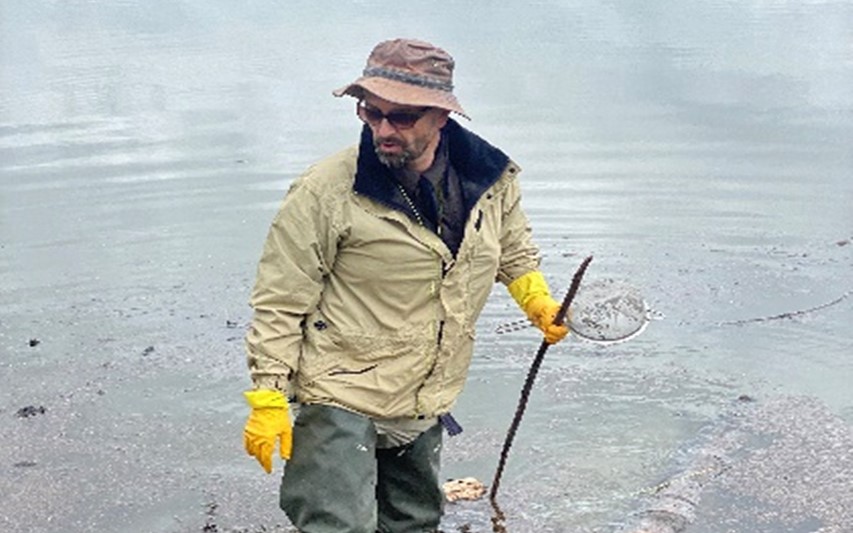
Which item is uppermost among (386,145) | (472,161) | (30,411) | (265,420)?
(386,145)

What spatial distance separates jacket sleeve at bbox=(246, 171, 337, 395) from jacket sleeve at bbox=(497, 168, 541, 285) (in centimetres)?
71

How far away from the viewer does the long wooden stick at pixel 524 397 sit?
4.20 m

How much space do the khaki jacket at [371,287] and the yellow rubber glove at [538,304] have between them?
0.92ft

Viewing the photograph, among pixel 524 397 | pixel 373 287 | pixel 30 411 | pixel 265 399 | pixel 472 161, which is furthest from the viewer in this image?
pixel 30 411

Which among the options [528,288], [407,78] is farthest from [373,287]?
[528,288]

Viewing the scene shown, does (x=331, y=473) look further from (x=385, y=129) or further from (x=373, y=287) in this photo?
(x=385, y=129)

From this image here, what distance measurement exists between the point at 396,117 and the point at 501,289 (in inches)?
192

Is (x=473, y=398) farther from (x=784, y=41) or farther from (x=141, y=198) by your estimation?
(x=784, y=41)

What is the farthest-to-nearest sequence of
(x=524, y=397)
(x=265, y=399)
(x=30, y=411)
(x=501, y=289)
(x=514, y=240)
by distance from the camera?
(x=501, y=289), (x=30, y=411), (x=524, y=397), (x=514, y=240), (x=265, y=399)

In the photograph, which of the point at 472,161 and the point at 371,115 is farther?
the point at 472,161

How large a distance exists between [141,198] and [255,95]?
241 inches

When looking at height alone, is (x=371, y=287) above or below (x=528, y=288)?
above

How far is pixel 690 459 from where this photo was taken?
222 inches

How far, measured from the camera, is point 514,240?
14.1 feet
